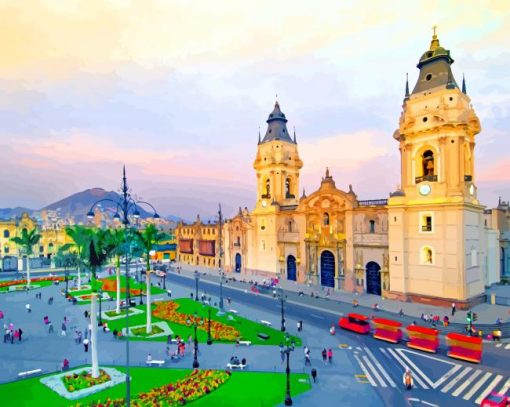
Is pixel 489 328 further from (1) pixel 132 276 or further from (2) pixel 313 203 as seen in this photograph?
(1) pixel 132 276

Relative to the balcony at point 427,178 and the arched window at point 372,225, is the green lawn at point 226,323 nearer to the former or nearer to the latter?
the arched window at point 372,225

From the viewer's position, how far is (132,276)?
232 feet

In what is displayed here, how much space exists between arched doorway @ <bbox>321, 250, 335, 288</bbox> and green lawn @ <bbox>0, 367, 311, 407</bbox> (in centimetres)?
3042

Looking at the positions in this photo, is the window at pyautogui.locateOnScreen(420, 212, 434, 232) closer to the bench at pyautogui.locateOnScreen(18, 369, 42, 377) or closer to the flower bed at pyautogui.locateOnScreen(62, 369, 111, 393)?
the flower bed at pyautogui.locateOnScreen(62, 369, 111, 393)

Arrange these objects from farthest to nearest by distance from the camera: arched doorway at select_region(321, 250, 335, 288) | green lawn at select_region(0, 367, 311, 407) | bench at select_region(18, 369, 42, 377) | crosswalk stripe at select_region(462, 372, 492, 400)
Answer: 1. arched doorway at select_region(321, 250, 335, 288)
2. bench at select_region(18, 369, 42, 377)
3. crosswalk stripe at select_region(462, 372, 492, 400)
4. green lawn at select_region(0, 367, 311, 407)

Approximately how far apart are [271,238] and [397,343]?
34869 mm

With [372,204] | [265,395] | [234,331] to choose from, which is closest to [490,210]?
[372,204]

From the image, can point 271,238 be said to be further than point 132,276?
No

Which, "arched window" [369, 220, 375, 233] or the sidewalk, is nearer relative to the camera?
the sidewalk

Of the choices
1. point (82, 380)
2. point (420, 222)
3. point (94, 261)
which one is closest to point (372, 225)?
point (420, 222)

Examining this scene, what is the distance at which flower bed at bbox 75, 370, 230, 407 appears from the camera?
60.1ft

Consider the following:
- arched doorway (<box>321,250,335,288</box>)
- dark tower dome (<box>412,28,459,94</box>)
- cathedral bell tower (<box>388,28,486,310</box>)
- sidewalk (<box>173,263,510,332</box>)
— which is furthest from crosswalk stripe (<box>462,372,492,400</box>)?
dark tower dome (<box>412,28,459,94</box>)

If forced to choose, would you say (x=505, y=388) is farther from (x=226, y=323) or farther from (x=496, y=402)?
(x=226, y=323)

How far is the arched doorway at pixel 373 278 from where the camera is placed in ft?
150
